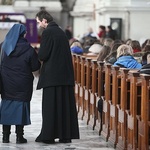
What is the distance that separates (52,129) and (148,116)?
179 centimetres

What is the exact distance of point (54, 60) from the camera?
10.3 metres

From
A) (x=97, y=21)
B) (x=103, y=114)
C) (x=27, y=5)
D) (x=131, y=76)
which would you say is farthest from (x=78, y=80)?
(x=27, y=5)

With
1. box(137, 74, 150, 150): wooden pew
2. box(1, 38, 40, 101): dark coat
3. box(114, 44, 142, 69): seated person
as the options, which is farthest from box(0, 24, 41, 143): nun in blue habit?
box(137, 74, 150, 150): wooden pew

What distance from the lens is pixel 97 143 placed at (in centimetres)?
1085

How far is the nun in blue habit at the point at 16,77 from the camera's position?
10.4m

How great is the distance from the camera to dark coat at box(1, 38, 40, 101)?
34.1 feet

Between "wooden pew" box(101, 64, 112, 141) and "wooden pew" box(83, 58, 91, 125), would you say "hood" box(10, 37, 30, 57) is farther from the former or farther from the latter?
"wooden pew" box(83, 58, 91, 125)

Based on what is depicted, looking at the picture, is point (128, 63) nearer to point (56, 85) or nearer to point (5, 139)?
point (56, 85)

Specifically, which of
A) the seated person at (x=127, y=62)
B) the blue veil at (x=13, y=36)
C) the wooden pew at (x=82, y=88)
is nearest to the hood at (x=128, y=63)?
the seated person at (x=127, y=62)

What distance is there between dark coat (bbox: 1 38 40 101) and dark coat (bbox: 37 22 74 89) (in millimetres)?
174

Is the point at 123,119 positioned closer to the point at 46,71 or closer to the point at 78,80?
the point at 46,71

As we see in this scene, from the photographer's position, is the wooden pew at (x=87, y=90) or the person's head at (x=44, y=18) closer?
the person's head at (x=44, y=18)

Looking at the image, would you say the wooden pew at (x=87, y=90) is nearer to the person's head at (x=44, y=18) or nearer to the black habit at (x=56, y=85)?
the black habit at (x=56, y=85)

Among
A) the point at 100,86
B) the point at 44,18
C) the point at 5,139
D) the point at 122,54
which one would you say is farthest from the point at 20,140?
the point at 122,54
